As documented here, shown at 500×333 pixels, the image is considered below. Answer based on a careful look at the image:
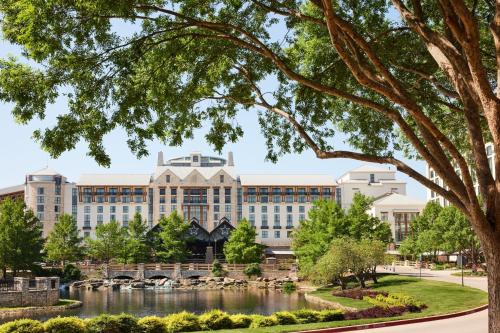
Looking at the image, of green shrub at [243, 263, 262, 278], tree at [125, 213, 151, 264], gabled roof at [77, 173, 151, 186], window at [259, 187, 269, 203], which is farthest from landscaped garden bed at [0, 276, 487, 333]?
gabled roof at [77, 173, 151, 186]

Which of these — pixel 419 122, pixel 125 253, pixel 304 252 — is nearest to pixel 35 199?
pixel 125 253

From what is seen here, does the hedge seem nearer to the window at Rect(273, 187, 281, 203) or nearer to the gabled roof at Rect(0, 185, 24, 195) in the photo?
the window at Rect(273, 187, 281, 203)

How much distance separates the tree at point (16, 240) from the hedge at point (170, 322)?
128 feet

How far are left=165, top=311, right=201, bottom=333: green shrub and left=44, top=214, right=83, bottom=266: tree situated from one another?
54.4 m

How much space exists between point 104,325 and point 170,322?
2.26 m

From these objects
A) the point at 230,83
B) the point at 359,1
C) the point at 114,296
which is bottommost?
the point at 114,296

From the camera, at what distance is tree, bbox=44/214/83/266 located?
71.4m

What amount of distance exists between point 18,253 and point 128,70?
48.2m

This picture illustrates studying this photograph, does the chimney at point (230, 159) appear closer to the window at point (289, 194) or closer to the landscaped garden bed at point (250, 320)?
the window at point (289, 194)

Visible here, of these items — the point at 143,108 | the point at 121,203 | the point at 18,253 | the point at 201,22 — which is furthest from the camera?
the point at 121,203

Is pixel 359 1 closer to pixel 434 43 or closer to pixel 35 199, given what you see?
pixel 434 43

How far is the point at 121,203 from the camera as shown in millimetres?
101188

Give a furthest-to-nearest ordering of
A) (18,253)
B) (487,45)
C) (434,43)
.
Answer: (18,253) → (487,45) → (434,43)

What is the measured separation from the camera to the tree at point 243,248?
72875 millimetres
